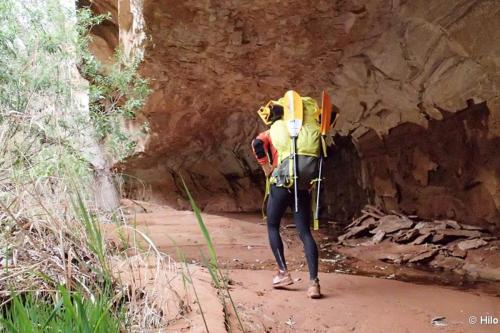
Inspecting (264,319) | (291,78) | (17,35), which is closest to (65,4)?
(17,35)

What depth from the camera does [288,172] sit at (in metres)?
3.56

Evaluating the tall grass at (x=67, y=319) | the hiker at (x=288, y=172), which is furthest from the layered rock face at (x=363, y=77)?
the tall grass at (x=67, y=319)

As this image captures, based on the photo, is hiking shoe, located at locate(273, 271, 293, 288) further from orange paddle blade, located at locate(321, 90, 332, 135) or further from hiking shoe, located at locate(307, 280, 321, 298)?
orange paddle blade, located at locate(321, 90, 332, 135)

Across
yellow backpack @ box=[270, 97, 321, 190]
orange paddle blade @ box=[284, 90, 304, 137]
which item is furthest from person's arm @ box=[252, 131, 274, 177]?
orange paddle blade @ box=[284, 90, 304, 137]

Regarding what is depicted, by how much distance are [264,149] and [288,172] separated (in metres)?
0.38

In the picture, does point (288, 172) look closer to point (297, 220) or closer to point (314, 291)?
point (297, 220)

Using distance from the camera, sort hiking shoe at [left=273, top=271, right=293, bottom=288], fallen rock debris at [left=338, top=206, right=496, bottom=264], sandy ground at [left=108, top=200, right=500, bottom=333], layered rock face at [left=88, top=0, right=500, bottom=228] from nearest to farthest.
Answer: sandy ground at [left=108, top=200, right=500, bottom=333] → hiking shoe at [left=273, top=271, right=293, bottom=288] → fallen rock debris at [left=338, top=206, right=496, bottom=264] → layered rock face at [left=88, top=0, right=500, bottom=228]

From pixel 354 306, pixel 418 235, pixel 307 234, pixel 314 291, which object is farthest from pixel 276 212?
pixel 418 235

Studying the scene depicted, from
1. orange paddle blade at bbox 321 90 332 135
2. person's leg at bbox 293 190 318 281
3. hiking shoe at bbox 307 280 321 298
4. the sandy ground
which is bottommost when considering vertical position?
the sandy ground

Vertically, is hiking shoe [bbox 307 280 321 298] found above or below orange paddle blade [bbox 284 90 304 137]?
below

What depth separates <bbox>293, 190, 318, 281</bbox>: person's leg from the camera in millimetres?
3605

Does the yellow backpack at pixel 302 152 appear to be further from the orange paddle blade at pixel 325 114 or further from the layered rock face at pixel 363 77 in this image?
the layered rock face at pixel 363 77

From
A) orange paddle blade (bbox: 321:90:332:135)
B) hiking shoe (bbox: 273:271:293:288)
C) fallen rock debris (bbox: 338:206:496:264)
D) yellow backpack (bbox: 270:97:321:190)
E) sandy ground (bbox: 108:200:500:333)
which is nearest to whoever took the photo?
sandy ground (bbox: 108:200:500:333)

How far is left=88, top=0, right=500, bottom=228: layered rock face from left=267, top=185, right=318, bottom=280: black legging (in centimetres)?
328
